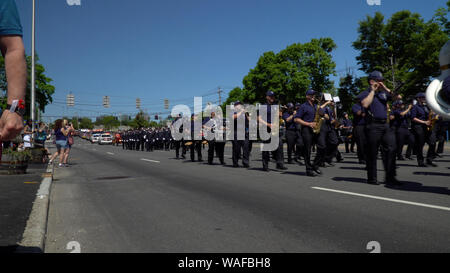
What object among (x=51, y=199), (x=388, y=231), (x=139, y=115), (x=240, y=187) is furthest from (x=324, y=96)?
(x=139, y=115)

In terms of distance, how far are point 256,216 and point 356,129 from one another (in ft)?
24.7

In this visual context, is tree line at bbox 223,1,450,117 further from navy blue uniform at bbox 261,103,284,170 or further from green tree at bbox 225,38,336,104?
navy blue uniform at bbox 261,103,284,170

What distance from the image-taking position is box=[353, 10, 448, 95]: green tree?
136 ft

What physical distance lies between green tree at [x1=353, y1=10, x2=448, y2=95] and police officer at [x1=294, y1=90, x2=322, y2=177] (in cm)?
3368

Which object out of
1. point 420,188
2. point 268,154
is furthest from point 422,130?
point 420,188

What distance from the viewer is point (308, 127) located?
9.47m

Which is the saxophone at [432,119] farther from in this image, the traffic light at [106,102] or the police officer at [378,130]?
the traffic light at [106,102]

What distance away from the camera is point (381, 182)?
7.95m

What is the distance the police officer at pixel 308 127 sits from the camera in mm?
9328

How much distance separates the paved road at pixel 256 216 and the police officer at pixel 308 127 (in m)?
0.90

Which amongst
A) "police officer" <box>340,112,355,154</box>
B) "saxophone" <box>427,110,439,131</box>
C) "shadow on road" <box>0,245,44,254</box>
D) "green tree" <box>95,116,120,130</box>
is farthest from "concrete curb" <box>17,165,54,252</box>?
"green tree" <box>95,116,120,130</box>

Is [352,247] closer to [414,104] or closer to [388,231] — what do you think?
[388,231]

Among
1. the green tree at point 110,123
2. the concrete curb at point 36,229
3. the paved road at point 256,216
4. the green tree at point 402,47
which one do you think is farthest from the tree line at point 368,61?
the green tree at point 110,123
